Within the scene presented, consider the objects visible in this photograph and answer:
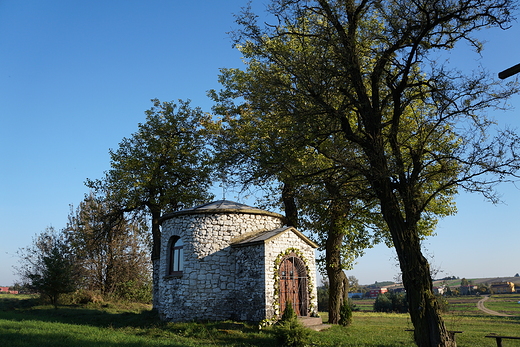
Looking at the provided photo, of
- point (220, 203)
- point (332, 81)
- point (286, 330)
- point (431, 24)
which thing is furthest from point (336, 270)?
point (431, 24)

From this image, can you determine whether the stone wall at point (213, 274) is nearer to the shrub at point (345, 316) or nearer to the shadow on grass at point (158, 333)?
the shadow on grass at point (158, 333)

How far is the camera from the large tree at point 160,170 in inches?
898

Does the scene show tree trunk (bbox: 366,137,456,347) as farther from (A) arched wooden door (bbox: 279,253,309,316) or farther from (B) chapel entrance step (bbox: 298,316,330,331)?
(A) arched wooden door (bbox: 279,253,309,316)

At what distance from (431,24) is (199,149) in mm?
17876

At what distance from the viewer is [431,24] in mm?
8953

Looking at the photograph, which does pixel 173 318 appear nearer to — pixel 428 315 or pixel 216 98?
pixel 428 315

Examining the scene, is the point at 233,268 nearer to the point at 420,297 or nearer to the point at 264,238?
the point at 264,238

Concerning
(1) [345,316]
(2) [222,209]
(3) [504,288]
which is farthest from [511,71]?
(3) [504,288]

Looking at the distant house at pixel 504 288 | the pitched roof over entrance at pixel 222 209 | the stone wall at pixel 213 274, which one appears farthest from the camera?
the distant house at pixel 504 288

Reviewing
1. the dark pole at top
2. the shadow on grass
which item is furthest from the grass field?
the dark pole at top

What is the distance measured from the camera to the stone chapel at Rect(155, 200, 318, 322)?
1457 centimetres

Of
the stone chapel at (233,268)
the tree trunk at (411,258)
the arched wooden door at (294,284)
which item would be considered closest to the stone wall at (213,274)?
the stone chapel at (233,268)

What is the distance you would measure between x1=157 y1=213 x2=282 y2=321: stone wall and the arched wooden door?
1118mm

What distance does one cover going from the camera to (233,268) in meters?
15.9
